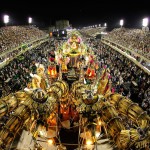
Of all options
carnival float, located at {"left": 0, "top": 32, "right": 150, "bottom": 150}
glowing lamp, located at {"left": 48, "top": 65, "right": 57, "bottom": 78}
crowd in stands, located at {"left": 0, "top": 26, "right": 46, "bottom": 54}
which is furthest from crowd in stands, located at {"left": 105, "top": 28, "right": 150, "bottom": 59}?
crowd in stands, located at {"left": 0, "top": 26, "right": 46, "bottom": 54}

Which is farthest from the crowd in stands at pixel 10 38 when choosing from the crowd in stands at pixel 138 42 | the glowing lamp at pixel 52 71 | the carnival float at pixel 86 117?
the carnival float at pixel 86 117

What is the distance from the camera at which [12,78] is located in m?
14.7

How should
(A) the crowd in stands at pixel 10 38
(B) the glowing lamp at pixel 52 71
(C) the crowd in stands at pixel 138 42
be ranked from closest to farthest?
(B) the glowing lamp at pixel 52 71, (C) the crowd in stands at pixel 138 42, (A) the crowd in stands at pixel 10 38

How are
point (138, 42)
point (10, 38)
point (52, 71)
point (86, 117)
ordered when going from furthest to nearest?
point (10, 38) → point (138, 42) → point (52, 71) → point (86, 117)

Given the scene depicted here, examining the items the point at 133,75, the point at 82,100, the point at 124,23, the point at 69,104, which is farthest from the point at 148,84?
the point at 124,23

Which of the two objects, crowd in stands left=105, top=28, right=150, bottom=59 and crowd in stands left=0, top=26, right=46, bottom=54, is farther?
crowd in stands left=0, top=26, right=46, bottom=54

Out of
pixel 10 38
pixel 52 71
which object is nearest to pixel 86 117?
pixel 52 71

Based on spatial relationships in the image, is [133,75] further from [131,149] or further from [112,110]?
[131,149]

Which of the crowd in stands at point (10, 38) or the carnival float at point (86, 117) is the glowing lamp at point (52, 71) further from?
the crowd in stands at point (10, 38)

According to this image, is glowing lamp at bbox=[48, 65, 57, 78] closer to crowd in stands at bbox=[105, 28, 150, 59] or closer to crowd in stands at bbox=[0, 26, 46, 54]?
crowd in stands at bbox=[105, 28, 150, 59]

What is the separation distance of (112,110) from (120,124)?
19.2 inches

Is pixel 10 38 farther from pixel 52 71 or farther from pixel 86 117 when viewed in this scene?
pixel 86 117

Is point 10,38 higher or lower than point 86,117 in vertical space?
higher

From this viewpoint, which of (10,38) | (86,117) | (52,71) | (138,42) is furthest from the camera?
(10,38)
